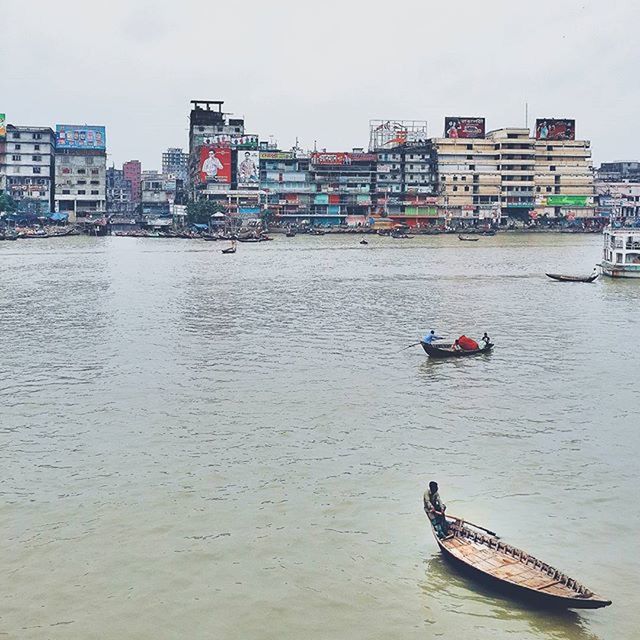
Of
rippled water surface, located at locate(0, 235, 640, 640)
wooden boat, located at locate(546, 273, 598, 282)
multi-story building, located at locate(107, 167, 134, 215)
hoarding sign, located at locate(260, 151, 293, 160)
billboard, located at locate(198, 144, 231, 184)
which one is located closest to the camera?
rippled water surface, located at locate(0, 235, 640, 640)

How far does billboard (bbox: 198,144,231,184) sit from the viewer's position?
98.2 meters

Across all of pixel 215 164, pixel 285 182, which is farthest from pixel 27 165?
pixel 285 182

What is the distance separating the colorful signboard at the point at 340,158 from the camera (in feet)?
339

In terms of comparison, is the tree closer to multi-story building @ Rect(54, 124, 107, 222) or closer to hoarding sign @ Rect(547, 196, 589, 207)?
multi-story building @ Rect(54, 124, 107, 222)

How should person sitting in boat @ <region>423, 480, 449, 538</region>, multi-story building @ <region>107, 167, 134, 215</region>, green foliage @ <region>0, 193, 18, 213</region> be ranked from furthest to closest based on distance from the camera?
multi-story building @ <region>107, 167, 134, 215</region>, green foliage @ <region>0, 193, 18, 213</region>, person sitting in boat @ <region>423, 480, 449, 538</region>

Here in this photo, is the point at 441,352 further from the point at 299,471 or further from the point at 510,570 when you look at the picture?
the point at 510,570

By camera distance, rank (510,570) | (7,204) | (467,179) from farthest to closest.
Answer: (467,179), (7,204), (510,570)

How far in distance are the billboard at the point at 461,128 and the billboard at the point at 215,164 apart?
27.1 m

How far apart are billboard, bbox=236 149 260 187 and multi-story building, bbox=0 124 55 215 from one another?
2148 centimetres

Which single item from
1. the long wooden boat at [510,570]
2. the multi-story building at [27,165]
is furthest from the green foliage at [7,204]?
the long wooden boat at [510,570]

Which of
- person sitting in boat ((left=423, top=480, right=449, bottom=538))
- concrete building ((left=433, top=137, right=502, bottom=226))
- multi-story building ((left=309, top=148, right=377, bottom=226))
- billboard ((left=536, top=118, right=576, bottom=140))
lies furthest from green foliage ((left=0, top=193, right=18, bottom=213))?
person sitting in boat ((left=423, top=480, right=449, bottom=538))

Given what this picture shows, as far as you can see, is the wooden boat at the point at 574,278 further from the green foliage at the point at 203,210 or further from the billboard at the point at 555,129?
the billboard at the point at 555,129

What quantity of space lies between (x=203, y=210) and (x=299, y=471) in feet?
276

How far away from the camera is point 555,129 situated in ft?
360
